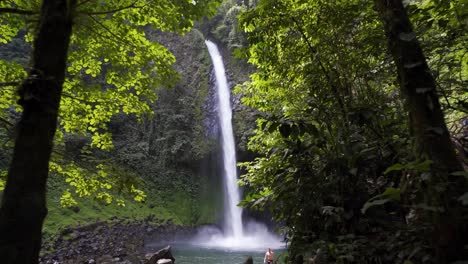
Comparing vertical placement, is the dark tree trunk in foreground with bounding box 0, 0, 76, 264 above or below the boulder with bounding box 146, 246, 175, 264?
above

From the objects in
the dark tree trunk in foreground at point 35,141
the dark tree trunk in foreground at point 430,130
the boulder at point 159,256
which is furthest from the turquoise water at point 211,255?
the dark tree trunk in foreground at point 35,141

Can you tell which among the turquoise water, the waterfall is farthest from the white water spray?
the turquoise water

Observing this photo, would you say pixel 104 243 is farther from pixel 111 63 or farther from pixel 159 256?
pixel 111 63

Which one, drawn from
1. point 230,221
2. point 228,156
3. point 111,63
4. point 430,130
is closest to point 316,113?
point 430,130

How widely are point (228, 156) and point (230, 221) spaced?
5014 mm

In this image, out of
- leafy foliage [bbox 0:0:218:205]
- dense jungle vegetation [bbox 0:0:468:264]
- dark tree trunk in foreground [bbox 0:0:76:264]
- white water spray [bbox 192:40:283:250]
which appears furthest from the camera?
white water spray [bbox 192:40:283:250]

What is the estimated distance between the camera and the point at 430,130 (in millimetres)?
1944

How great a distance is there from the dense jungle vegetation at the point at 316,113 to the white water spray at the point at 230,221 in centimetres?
1750

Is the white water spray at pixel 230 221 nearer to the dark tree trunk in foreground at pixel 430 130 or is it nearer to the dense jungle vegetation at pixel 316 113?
the dense jungle vegetation at pixel 316 113

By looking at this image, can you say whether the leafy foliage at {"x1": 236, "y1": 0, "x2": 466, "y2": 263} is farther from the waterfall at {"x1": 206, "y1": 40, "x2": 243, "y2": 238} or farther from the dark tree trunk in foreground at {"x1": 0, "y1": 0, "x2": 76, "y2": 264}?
the waterfall at {"x1": 206, "y1": 40, "x2": 243, "y2": 238}

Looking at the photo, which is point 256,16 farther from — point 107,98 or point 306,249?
point 306,249

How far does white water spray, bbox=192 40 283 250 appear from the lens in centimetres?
2245

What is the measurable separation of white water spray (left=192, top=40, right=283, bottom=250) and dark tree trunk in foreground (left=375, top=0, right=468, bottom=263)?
1963 centimetres

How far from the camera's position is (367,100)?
3.55 m
